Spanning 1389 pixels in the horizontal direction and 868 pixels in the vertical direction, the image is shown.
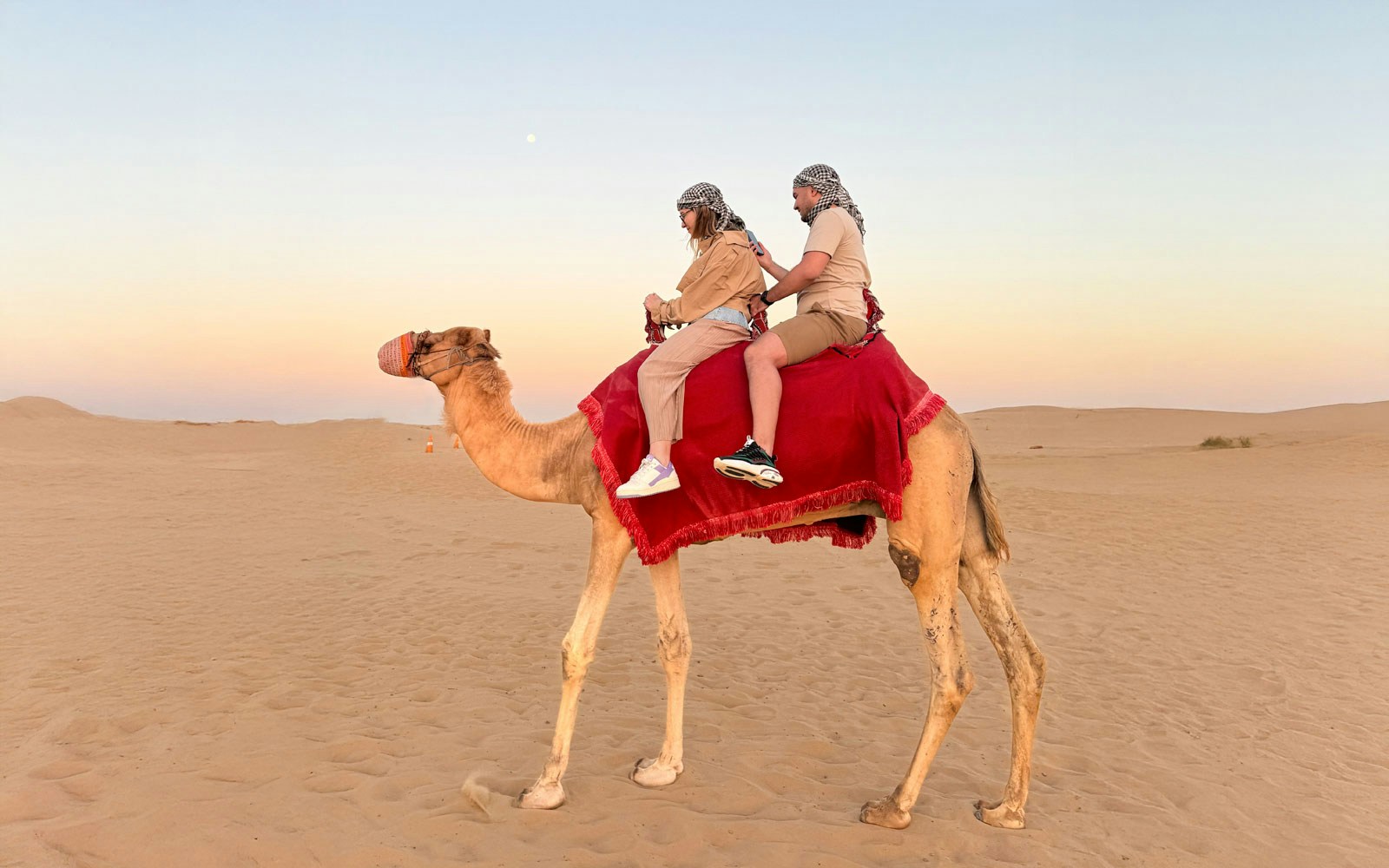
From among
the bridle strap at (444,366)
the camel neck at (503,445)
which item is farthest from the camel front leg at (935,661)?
the bridle strap at (444,366)

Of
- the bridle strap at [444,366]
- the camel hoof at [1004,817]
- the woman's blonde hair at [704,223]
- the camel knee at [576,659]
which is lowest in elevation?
the camel hoof at [1004,817]

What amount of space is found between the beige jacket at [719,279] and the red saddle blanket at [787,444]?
312mm

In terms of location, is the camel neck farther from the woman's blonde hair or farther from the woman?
the woman's blonde hair

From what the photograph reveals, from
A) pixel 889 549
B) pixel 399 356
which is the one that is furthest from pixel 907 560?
pixel 399 356

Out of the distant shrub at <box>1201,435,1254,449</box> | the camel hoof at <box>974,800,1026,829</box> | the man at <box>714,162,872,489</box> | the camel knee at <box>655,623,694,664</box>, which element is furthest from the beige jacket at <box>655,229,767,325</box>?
the distant shrub at <box>1201,435,1254,449</box>

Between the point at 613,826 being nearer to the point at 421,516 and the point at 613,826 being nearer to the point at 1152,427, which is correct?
the point at 421,516

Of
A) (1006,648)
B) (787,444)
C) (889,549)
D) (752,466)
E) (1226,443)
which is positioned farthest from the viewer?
(1226,443)

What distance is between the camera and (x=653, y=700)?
7328mm

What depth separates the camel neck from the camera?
16.9 feet

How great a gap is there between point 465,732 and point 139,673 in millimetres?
3761

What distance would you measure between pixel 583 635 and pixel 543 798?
3.28 ft

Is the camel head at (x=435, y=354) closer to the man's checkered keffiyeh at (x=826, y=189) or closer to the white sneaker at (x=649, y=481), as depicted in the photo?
the white sneaker at (x=649, y=481)

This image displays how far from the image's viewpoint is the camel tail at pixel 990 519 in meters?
5.11

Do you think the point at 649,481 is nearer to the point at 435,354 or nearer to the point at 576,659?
the point at 576,659
